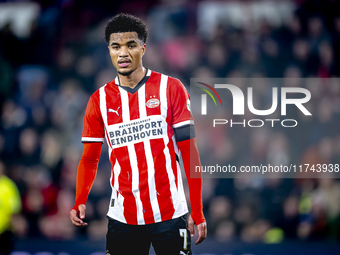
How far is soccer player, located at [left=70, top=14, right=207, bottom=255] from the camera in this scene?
226 centimetres

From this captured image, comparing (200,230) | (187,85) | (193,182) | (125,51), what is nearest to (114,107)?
(125,51)

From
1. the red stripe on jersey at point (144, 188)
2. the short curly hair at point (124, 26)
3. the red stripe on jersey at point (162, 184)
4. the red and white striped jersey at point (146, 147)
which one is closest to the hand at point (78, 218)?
the red and white striped jersey at point (146, 147)

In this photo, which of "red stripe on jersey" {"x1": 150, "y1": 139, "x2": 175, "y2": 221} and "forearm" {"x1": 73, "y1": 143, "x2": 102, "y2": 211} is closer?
"red stripe on jersey" {"x1": 150, "y1": 139, "x2": 175, "y2": 221}

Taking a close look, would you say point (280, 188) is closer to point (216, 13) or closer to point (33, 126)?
point (216, 13)

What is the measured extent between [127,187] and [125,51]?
0.82 meters

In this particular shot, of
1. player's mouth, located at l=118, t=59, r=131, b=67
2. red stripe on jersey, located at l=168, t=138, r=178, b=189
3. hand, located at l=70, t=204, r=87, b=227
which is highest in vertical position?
player's mouth, located at l=118, t=59, r=131, b=67

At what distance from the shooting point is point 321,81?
Result: 5.45 meters

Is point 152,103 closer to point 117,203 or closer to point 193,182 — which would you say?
point 193,182

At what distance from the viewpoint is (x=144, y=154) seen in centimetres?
229

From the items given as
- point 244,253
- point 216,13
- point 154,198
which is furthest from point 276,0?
point 154,198

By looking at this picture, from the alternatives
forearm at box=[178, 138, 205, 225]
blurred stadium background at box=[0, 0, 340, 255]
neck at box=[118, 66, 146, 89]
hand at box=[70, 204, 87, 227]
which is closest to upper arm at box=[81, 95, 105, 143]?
neck at box=[118, 66, 146, 89]

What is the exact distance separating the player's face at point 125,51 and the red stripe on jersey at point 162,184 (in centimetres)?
50

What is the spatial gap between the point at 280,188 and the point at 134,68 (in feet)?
10.5

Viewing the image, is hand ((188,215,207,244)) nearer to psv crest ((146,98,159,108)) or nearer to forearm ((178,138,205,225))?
forearm ((178,138,205,225))
